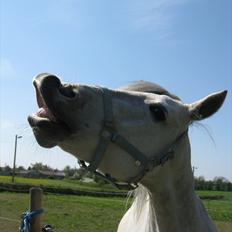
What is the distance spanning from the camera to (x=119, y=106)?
240 centimetres

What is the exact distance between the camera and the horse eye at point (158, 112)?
2.55 metres

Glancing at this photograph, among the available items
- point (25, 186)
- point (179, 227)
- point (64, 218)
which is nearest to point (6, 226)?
point (64, 218)

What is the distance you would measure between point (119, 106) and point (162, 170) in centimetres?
54

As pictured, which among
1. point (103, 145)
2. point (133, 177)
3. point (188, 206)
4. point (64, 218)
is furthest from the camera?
point (64, 218)

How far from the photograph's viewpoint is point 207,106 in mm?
2709

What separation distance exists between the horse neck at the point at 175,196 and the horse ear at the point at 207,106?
21 centimetres

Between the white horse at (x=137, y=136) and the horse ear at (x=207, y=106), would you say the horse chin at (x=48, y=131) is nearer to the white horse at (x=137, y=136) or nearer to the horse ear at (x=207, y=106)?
the white horse at (x=137, y=136)

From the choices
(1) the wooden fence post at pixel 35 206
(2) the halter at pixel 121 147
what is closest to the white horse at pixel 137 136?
(2) the halter at pixel 121 147

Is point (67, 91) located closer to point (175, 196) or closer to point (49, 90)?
point (49, 90)

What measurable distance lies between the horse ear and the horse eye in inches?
9.9

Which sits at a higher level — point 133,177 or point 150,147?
point 150,147

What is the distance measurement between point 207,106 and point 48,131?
1.14 m

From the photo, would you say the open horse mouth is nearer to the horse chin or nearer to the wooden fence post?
the horse chin

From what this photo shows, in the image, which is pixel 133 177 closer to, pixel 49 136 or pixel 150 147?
pixel 150 147
